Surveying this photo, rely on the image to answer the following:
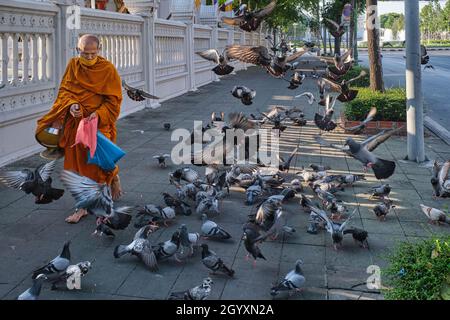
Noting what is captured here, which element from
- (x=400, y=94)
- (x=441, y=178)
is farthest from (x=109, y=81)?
(x=400, y=94)

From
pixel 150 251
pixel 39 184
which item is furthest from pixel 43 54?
pixel 150 251

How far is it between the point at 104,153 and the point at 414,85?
18.2 ft

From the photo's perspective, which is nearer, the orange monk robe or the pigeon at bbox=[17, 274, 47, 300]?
the pigeon at bbox=[17, 274, 47, 300]

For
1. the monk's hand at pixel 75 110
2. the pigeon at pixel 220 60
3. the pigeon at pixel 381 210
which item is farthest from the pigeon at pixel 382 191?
the monk's hand at pixel 75 110

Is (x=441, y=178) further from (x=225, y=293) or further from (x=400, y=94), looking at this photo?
(x=400, y=94)

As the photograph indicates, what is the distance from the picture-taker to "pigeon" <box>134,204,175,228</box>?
568cm

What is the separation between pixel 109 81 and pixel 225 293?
9.39 ft

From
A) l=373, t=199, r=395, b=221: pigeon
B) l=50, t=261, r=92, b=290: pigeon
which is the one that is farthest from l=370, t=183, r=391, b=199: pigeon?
l=50, t=261, r=92, b=290: pigeon

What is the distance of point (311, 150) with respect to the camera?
9.77 metres

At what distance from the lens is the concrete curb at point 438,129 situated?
10952 mm

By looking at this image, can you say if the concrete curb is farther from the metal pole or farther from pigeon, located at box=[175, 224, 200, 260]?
pigeon, located at box=[175, 224, 200, 260]

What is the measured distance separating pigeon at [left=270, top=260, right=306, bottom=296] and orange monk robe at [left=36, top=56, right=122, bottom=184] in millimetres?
2780

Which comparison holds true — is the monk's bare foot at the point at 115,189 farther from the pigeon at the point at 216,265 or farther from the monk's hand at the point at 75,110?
the pigeon at the point at 216,265

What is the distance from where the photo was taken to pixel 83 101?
19.0ft
